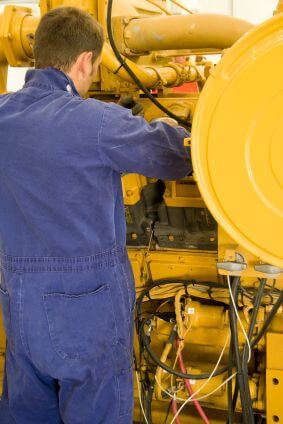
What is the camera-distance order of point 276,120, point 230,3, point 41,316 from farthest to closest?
point 230,3
point 41,316
point 276,120

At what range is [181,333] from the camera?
7.70 feet

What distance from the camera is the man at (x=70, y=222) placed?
5.42ft

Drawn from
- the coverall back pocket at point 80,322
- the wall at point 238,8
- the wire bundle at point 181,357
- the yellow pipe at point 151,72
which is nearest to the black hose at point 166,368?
the wire bundle at point 181,357

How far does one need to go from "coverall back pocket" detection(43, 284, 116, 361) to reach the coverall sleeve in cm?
49

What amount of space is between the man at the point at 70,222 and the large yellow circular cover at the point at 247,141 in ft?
1.01

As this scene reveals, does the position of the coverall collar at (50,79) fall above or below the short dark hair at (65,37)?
below

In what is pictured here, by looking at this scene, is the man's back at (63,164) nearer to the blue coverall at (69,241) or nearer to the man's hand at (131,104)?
the blue coverall at (69,241)

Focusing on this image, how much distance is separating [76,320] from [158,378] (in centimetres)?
78

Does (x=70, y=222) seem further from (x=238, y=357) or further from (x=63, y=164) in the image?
(x=238, y=357)

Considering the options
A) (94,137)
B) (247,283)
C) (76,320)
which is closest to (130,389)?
(76,320)

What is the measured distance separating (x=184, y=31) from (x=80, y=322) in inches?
54.8

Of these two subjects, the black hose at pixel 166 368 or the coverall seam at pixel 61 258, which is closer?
the coverall seam at pixel 61 258

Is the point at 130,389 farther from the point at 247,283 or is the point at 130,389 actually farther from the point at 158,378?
the point at 247,283

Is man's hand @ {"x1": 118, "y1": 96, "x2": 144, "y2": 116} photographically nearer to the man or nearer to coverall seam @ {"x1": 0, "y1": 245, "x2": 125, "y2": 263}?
the man
